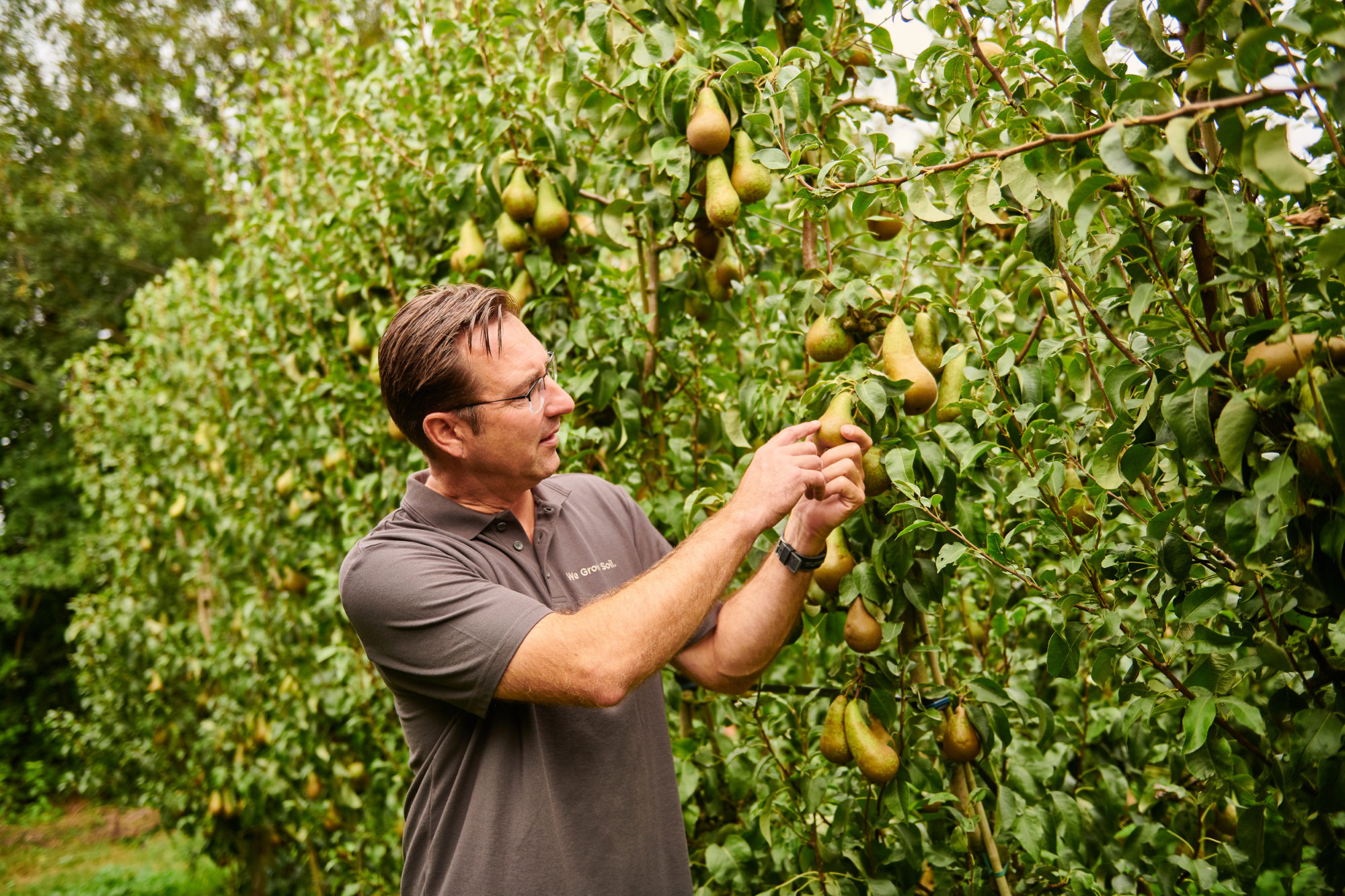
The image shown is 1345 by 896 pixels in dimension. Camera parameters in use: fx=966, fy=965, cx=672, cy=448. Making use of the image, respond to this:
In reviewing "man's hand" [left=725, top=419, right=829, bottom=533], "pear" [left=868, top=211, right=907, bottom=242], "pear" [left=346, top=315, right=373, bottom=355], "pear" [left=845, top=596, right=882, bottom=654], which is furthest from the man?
"pear" [left=346, top=315, right=373, bottom=355]

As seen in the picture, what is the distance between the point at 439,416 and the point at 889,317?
80 cm

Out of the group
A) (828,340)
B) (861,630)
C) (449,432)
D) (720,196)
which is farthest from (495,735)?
(720,196)

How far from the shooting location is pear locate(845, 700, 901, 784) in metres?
1.58

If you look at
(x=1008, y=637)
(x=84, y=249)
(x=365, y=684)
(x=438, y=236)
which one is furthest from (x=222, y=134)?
(x=84, y=249)

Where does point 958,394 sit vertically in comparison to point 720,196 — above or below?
below

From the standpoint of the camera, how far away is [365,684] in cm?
A: 317

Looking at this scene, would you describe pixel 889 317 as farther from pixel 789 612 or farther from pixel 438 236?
pixel 438 236

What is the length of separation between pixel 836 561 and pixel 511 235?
1072 mm

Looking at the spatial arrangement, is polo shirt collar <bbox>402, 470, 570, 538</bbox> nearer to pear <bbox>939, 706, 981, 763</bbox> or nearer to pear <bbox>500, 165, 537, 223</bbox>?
pear <bbox>500, 165, 537, 223</bbox>

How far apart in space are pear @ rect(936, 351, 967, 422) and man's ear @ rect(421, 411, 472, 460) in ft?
2.65

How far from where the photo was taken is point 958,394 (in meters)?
1.59

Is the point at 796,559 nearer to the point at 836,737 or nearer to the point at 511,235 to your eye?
the point at 836,737

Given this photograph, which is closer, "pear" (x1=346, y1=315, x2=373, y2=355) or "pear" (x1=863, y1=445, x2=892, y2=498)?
"pear" (x1=863, y1=445, x2=892, y2=498)

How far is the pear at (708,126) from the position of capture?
5.41 ft
